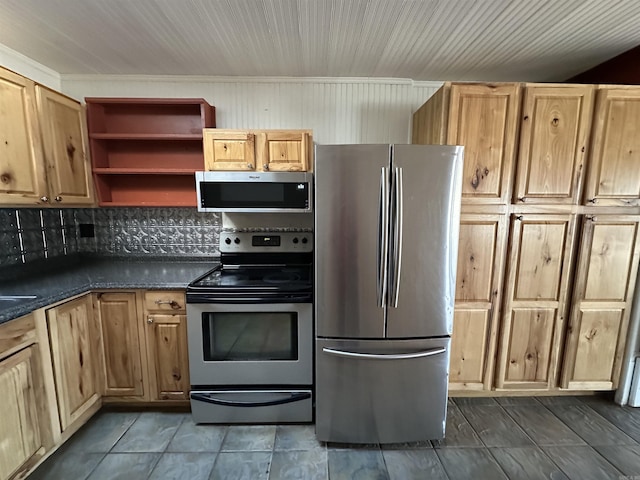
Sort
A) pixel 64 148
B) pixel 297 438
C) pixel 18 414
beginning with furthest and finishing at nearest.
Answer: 1. pixel 64 148
2. pixel 297 438
3. pixel 18 414

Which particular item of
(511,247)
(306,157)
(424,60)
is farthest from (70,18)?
(511,247)

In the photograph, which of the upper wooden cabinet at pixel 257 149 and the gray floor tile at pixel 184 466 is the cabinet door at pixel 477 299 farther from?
the gray floor tile at pixel 184 466

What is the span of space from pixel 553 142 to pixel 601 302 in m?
1.17

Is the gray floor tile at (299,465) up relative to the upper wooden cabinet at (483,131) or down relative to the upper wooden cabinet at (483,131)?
down

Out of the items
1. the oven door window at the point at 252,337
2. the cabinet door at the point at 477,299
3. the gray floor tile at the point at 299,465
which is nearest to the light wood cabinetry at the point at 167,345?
the oven door window at the point at 252,337

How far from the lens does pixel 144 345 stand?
192 centimetres

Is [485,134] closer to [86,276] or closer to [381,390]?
[381,390]

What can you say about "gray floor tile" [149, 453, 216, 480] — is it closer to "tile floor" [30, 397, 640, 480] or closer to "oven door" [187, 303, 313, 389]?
"tile floor" [30, 397, 640, 480]

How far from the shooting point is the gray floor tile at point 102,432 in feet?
5.62

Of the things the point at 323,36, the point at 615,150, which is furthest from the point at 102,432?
the point at 615,150

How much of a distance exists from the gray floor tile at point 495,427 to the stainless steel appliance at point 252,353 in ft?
3.67

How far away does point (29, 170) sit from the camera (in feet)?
5.79

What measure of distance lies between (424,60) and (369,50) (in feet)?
1.49

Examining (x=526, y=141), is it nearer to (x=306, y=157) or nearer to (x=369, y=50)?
(x=369, y=50)
